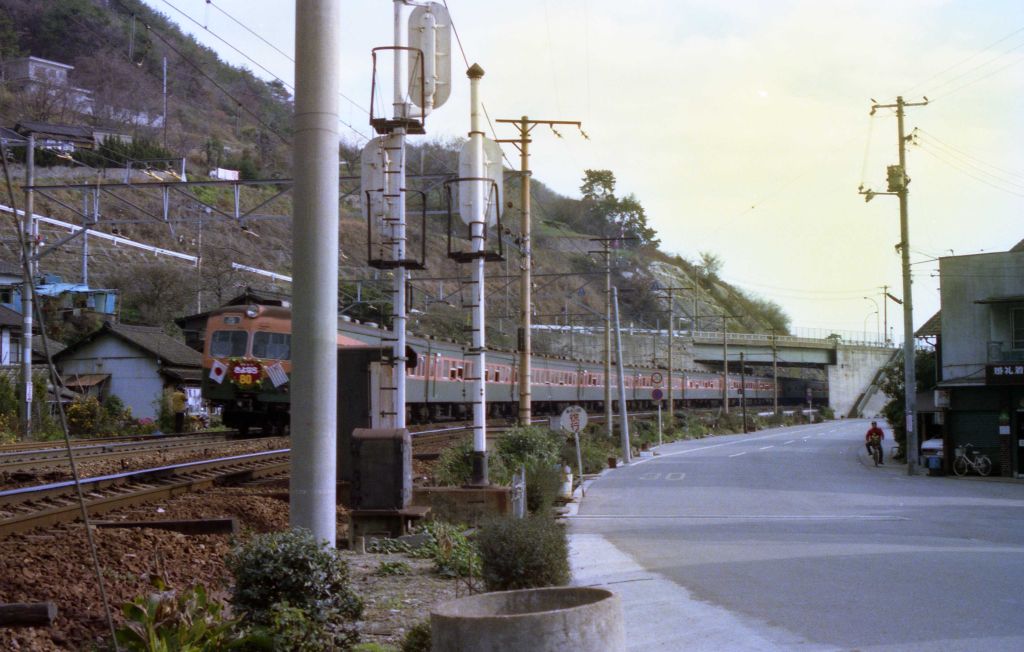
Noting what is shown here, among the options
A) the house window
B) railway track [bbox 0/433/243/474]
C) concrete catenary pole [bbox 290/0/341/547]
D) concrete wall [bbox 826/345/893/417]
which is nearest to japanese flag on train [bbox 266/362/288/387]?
railway track [bbox 0/433/243/474]

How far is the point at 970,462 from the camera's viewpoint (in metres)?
31.6

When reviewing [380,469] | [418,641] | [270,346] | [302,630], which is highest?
[270,346]

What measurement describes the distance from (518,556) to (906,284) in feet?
90.4

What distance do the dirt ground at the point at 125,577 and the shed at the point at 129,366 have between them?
28.3 meters

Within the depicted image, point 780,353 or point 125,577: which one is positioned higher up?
point 780,353

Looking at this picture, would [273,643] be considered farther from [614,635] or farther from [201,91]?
[201,91]

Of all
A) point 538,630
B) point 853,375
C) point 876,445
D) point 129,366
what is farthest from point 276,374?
point 853,375

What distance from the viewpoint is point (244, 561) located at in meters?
6.48

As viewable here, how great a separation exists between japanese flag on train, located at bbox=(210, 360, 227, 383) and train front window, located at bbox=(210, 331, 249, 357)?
0.95ft

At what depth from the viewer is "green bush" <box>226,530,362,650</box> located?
6359 millimetres

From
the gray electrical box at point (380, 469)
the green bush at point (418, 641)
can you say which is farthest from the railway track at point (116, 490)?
the green bush at point (418, 641)

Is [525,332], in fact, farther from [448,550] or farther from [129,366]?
[129,366]

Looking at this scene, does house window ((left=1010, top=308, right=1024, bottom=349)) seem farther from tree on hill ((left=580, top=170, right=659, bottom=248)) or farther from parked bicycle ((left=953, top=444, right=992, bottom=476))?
tree on hill ((left=580, top=170, right=659, bottom=248))

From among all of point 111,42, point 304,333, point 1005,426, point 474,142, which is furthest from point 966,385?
point 111,42
